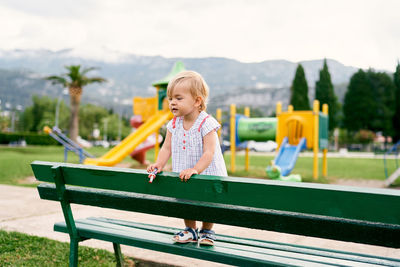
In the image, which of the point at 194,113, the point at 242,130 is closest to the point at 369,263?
the point at 194,113

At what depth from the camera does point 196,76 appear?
226 centimetres

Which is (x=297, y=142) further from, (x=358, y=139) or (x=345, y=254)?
(x=358, y=139)

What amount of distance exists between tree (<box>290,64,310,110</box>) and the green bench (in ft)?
50.0

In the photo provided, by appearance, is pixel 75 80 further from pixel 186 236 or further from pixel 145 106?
pixel 186 236

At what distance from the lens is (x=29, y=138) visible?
4047cm

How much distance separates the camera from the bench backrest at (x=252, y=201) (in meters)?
1.43

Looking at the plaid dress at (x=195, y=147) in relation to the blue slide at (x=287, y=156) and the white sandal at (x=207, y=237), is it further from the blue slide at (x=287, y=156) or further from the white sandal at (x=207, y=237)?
the blue slide at (x=287, y=156)

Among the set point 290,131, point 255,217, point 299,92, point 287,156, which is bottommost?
point 287,156

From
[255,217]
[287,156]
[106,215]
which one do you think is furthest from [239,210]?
[287,156]

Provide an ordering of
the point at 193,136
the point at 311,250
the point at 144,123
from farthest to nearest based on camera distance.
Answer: the point at 144,123, the point at 193,136, the point at 311,250

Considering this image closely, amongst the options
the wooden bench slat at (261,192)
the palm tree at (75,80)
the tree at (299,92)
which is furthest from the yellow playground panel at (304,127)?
the palm tree at (75,80)

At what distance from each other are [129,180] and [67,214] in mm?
642

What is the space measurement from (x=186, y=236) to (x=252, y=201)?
699 mm

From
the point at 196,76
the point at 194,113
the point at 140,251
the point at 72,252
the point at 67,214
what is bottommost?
the point at 140,251
